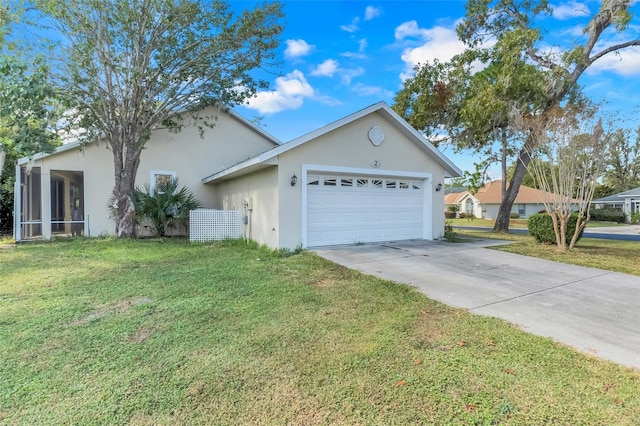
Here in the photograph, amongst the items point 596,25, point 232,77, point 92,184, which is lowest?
point 92,184

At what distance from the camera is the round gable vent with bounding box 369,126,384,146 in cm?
1061

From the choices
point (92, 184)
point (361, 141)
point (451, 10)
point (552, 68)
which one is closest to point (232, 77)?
point (361, 141)

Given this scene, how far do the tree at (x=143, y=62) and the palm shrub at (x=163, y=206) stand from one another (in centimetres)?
45

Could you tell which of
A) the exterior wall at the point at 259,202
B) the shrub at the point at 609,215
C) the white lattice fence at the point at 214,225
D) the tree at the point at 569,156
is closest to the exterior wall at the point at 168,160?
the exterior wall at the point at 259,202

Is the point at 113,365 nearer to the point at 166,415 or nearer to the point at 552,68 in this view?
the point at 166,415

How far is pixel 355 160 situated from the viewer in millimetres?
10406

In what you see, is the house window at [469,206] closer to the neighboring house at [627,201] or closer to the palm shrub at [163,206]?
the neighboring house at [627,201]

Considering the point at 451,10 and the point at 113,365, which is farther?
the point at 451,10

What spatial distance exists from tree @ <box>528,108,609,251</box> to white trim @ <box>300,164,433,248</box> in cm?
348

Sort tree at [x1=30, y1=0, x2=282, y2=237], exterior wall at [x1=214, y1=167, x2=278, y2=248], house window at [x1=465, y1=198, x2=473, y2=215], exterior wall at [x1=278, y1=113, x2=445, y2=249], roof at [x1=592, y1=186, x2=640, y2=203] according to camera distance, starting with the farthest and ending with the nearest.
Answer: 1. house window at [x1=465, y1=198, x2=473, y2=215]
2. roof at [x1=592, y1=186, x2=640, y2=203]
3. tree at [x1=30, y1=0, x2=282, y2=237]
4. exterior wall at [x1=214, y1=167, x2=278, y2=248]
5. exterior wall at [x1=278, y1=113, x2=445, y2=249]

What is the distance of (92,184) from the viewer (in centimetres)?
1288

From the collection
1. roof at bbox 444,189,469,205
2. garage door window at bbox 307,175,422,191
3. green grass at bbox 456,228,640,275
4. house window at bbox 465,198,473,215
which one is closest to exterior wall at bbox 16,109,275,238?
garage door window at bbox 307,175,422,191

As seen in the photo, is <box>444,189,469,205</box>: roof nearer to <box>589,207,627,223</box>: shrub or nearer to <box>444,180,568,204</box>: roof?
<box>444,180,568,204</box>: roof

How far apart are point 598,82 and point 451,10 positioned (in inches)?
304
